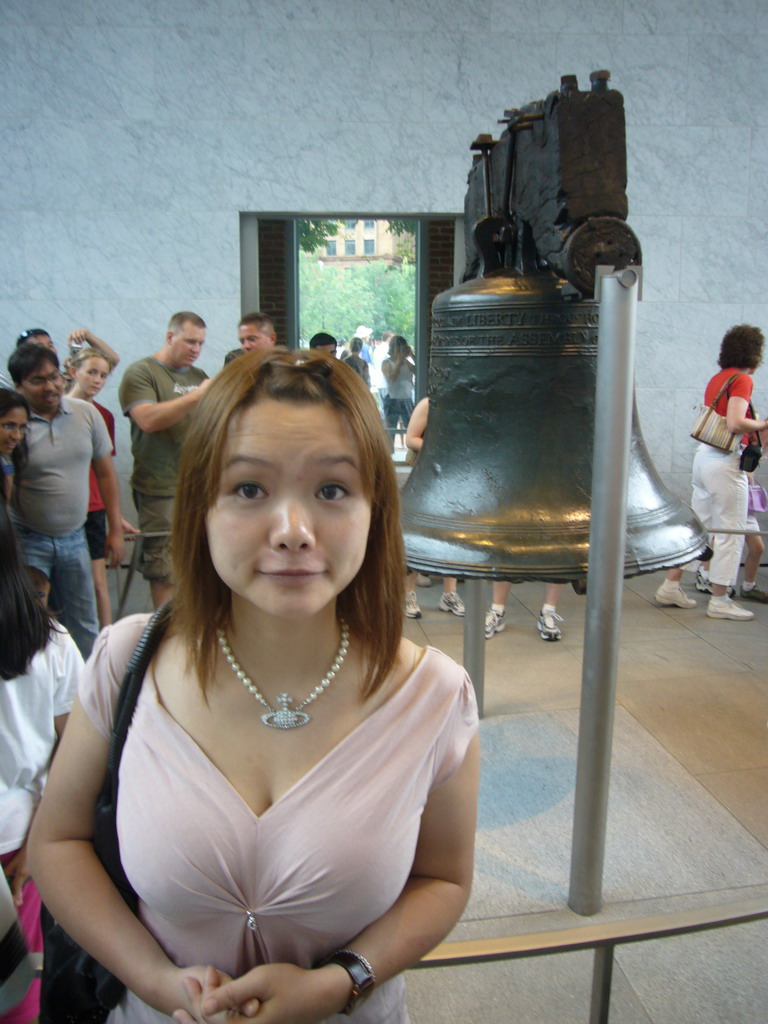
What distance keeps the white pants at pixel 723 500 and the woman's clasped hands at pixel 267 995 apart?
5107mm

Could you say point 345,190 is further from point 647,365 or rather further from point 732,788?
point 732,788

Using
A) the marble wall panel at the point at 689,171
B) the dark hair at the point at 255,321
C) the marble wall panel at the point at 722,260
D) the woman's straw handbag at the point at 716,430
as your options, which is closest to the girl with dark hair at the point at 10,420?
the dark hair at the point at 255,321

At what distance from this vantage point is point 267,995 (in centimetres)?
94

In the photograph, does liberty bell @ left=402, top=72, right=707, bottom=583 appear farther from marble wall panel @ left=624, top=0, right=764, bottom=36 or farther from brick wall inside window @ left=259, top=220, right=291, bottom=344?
marble wall panel @ left=624, top=0, right=764, bottom=36

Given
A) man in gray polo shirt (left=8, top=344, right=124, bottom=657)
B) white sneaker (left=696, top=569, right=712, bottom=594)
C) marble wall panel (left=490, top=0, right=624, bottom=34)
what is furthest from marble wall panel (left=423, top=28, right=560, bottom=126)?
man in gray polo shirt (left=8, top=344, right=124, bottom=657)

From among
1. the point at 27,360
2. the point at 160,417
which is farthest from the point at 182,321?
the point at 27,360

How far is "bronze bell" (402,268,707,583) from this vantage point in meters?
2.14

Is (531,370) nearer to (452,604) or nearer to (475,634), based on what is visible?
(475,634)

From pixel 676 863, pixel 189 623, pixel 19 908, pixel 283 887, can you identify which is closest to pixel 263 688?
pixel 189 623

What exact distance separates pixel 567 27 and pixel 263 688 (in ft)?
21.4

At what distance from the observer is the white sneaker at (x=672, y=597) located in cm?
593

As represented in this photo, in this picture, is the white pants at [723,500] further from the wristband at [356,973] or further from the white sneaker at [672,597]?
the wristband at [356,973]

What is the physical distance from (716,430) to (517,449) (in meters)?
3.76

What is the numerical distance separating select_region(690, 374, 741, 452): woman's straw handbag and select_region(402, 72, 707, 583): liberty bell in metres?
3.33
